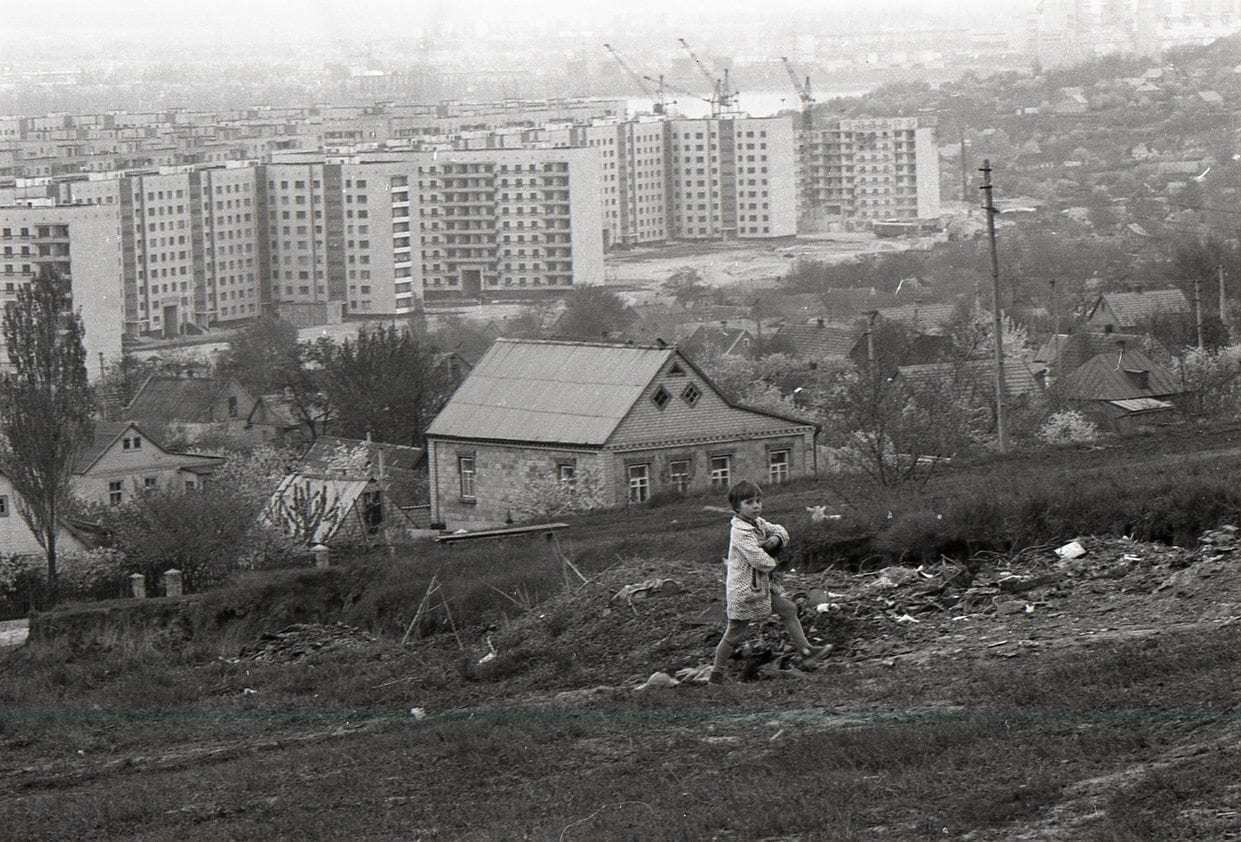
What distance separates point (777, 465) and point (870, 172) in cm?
11743

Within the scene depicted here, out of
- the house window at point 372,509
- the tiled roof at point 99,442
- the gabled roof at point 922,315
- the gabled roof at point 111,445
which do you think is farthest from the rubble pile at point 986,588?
the gabled roof at point 922,315

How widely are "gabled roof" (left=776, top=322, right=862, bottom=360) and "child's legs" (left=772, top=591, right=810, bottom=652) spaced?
1535 inches

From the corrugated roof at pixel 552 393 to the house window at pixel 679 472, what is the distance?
92 cm

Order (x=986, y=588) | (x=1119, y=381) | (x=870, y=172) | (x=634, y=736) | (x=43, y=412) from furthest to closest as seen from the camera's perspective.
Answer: (x=870, y=172) → (x=1119, y=381) → (x=43, y=412) → (x=986, y=588) → (x=634, y=736)

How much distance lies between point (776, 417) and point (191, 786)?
18236mm

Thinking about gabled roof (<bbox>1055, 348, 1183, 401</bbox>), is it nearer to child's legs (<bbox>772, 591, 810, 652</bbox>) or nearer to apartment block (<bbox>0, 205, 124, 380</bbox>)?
child's legs (<bbox>772, 591, 810, 652</bbox>)

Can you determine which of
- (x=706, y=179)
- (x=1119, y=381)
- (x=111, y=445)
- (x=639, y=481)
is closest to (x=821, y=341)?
(x=1119, y=381)

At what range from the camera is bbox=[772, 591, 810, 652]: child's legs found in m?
7.46

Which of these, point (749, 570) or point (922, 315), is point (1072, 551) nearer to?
point (749, 570)

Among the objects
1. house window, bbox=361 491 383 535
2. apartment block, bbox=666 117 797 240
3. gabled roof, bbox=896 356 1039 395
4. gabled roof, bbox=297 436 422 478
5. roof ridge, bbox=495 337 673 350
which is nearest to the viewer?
roof ridge, bbox=495 337 673 350

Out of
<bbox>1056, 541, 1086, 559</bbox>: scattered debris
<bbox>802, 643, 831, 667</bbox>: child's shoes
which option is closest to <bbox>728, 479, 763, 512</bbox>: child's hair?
<bbox>802, 643, 831, 667</bbox>: child's shoes

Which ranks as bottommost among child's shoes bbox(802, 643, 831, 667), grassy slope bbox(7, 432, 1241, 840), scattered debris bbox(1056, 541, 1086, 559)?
grassy slope bbox(7, 432, 1241, 840)

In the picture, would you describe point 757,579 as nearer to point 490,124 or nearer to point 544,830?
point 544,830

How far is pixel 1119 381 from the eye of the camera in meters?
33.5
